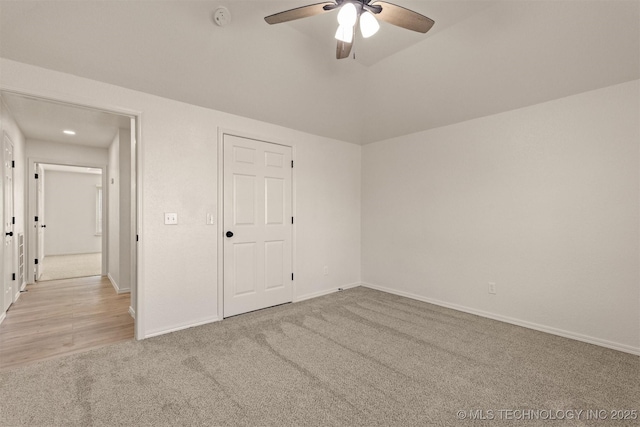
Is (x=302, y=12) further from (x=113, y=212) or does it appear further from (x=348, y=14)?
(x=113, y=212)

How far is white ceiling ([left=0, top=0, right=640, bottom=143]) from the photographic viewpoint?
223 cm

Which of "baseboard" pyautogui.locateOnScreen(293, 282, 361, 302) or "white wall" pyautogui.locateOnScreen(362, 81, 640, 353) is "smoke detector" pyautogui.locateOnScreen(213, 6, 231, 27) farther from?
"baseboard" pyautogui.locateOnScreen(293, 282, 361, 302)

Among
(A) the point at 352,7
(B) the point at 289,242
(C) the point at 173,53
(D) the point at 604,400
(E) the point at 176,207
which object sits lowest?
(D) the point at 604,400

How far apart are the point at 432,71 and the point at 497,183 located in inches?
56.8

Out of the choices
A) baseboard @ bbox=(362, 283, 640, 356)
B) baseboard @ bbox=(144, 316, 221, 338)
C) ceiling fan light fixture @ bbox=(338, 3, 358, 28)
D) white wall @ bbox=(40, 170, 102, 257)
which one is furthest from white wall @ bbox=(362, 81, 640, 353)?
white wall @ bbox=(40, 170, 102, 257)

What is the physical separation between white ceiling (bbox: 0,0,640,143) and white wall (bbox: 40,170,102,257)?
7737 millimetres

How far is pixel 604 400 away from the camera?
1923mm

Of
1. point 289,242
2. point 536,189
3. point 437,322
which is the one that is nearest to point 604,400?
point 437,322

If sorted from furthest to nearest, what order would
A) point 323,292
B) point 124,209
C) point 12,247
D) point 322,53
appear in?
point 124,209 < point 323,292 < point 12,247 < point 322,53

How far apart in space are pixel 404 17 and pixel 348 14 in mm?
392

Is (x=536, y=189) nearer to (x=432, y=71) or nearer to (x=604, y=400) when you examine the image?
(x=432, y=71)

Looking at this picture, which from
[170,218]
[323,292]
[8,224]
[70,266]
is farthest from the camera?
[70,266]

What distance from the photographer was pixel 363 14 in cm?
185

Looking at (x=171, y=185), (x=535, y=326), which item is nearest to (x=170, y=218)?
(x=171, y=185)
